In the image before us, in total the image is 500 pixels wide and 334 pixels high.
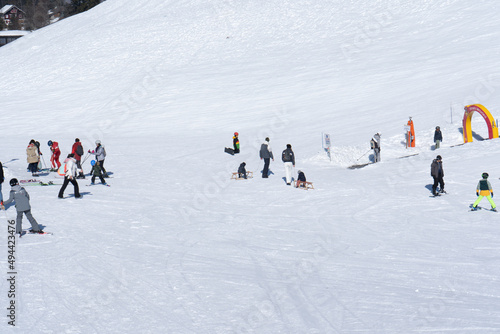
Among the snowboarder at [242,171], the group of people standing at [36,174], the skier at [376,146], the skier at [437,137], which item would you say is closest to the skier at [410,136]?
the skier at [437,137]

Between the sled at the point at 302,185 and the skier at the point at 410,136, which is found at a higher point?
the skier at the point at 410,136

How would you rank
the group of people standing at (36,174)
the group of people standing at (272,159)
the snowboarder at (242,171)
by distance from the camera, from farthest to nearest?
the snowboarder at (242,171) < the group of people standing at (272,159) < the group of people standing at (36,174)

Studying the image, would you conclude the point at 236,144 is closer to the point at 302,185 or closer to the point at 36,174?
the point at 302,185

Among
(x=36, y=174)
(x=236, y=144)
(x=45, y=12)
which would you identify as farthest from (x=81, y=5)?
(x=36, y=174)

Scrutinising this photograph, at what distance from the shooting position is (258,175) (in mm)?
20578

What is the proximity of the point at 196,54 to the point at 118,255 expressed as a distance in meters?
37.7

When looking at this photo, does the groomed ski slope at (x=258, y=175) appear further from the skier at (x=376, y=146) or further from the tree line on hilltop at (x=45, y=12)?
the tree line on hilltop at (x=45, y=12)

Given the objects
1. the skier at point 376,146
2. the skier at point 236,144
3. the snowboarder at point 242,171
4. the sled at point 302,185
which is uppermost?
the skier at point 236,144

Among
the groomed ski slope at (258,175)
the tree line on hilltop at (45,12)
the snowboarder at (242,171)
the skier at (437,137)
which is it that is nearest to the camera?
the groomed ski slope at (258,175)

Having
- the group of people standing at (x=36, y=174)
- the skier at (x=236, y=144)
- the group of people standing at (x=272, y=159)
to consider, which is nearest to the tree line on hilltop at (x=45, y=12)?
the skier at (x=236, y=144)

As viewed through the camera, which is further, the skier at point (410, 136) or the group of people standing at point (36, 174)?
the skier at point (410, 136)

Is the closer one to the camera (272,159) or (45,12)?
(272,159)

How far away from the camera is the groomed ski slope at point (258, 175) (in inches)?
374

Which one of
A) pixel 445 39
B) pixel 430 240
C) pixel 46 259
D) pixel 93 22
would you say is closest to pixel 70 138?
pixel 46 259
